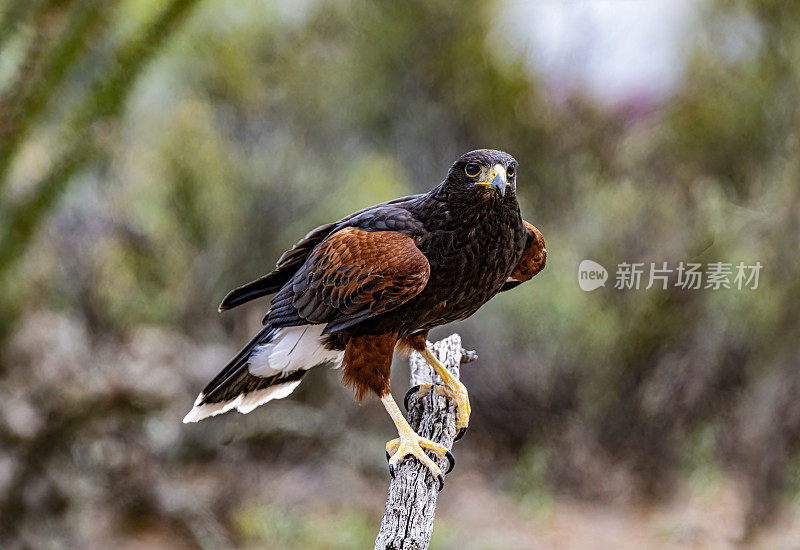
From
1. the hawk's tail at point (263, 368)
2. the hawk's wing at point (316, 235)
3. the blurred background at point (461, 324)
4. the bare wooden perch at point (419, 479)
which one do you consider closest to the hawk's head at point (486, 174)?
the hawk's wing at point (316, 235)

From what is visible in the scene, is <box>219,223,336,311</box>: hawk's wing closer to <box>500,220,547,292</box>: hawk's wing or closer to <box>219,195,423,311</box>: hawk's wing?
<box>219,195,423,311</box>: hawk's wing

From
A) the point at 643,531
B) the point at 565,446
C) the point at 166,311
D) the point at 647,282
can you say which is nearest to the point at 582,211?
the point at 647,282

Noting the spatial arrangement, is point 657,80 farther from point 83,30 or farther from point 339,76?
point 83,30

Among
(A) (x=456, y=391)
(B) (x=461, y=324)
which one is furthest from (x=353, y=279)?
(B) (x=461, y=324)

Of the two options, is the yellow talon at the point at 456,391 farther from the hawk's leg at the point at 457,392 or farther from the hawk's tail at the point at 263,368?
the hawk's tail at the point at 263,368

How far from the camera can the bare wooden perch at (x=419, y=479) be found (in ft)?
6.40

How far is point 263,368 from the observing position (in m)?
2.35

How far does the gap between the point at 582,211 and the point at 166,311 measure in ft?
10.8

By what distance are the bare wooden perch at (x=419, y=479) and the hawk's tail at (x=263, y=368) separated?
344 millimetres

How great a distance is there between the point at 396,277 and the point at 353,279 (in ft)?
0.43

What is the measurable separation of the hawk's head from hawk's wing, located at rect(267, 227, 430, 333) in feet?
0.71

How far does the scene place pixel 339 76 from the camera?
7.16 meters

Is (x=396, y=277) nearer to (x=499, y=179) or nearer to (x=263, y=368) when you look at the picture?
(x=499, y=179)

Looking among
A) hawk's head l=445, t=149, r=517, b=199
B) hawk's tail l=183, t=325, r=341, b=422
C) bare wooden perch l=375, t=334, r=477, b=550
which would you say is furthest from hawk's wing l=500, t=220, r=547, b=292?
hawk's tail l=183, t=325, r=341, b=422
